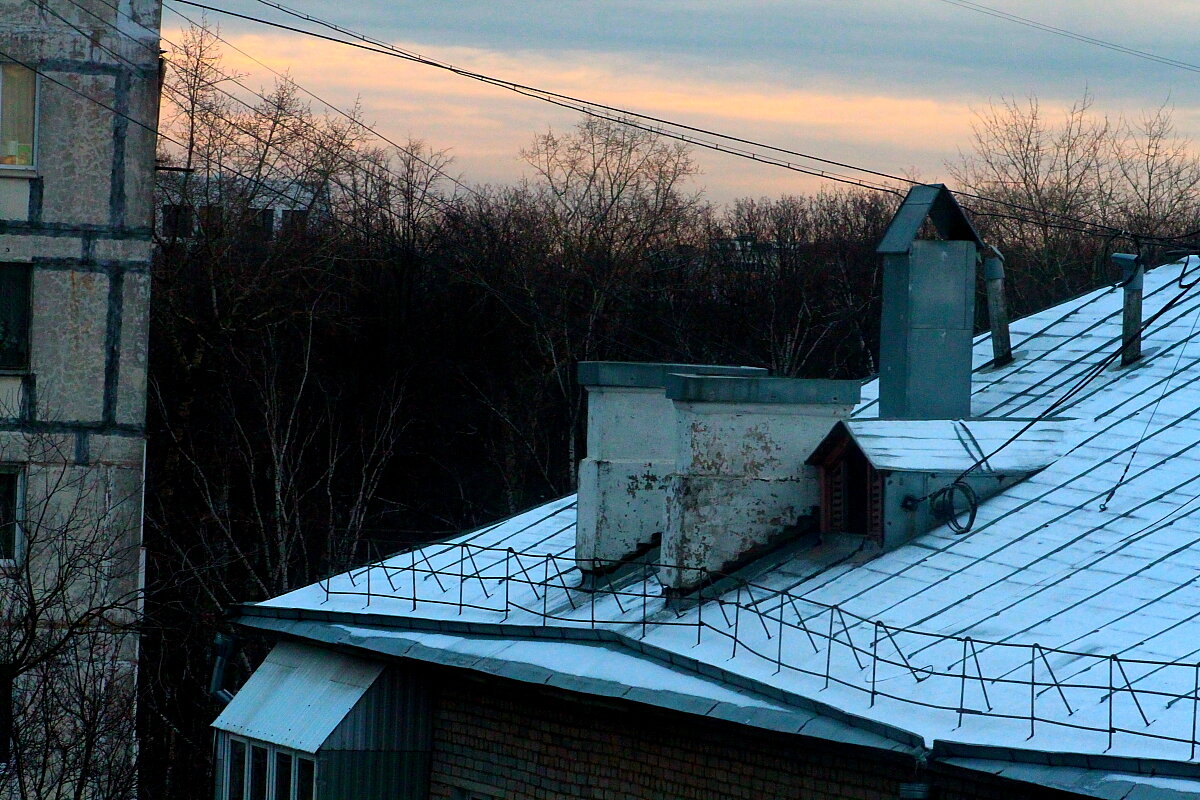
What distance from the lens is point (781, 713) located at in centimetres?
997

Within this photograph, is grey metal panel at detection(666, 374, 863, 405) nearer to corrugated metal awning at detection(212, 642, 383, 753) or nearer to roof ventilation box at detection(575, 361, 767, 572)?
roof ventilation box at detection(575, 361, 767, 572)

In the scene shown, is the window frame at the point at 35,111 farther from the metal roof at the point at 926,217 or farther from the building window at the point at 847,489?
the building window at the point at 847,489

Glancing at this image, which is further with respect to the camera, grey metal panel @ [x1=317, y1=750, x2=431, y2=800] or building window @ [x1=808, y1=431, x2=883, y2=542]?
grey metal panel @ [x1=317, y1=750, x2=431, y2=800]

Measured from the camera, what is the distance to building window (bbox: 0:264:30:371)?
758 inches

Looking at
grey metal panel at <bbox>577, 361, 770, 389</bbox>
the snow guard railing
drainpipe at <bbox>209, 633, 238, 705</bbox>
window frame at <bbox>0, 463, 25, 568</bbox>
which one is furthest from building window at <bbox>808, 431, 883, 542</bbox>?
window frame at <bbox>0, 463, 25, 568</bbox>

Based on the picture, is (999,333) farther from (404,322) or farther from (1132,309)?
(404,322)

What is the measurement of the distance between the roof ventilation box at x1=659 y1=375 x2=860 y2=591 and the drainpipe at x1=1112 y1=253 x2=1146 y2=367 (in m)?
2.97

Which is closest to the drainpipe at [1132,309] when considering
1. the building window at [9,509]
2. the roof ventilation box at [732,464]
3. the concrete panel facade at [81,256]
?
the roof ventilation box at [732,464]

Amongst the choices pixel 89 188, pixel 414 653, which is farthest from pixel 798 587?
pixel 89 188

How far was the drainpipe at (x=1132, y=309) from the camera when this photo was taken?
14.2m

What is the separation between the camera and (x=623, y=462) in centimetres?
1424

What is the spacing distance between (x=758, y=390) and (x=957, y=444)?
1.53 m

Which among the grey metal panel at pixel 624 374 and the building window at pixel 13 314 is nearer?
the grey metal panel at pixel 624 374

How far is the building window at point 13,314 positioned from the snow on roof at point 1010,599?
605 centimetres
